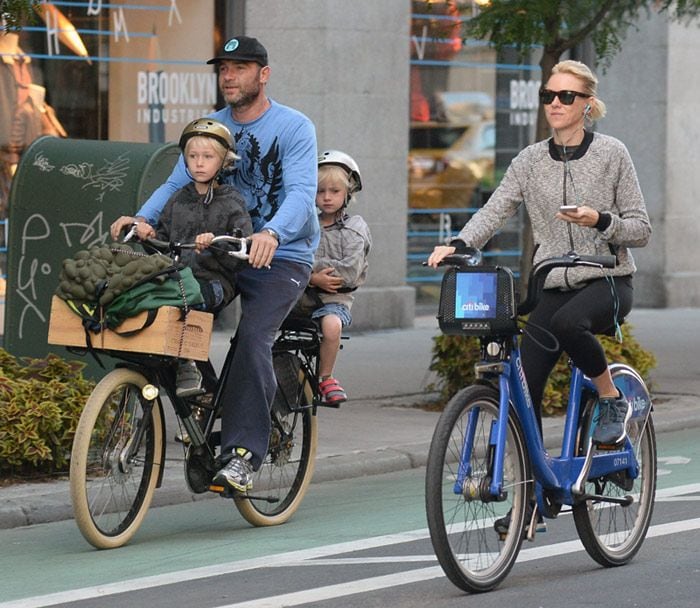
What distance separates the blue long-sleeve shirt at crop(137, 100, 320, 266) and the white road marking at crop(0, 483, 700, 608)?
1.22 metres

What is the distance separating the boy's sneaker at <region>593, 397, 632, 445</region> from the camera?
254 inches

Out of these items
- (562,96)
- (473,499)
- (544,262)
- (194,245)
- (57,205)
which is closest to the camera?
(473,499)

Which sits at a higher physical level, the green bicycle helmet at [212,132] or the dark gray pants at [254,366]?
the green bicycle helmet at [212,132]

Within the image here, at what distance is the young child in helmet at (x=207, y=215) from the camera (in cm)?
695

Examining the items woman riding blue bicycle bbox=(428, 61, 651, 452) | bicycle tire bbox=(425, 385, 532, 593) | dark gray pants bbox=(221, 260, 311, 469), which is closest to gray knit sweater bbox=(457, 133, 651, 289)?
woman riding blue bicycle bbox=(428, 61, 651, 452)

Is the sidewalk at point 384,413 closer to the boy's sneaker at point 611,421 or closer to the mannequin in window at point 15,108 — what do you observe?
the boy's sneaker at point 611,421

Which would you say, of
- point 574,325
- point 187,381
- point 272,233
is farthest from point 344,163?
point 574,325

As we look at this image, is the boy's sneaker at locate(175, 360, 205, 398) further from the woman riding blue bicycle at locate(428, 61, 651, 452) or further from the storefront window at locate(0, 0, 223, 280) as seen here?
the storefront window at locate(0, 0, 223, 280)

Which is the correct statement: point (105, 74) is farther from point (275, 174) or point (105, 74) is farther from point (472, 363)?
point (275, 174)

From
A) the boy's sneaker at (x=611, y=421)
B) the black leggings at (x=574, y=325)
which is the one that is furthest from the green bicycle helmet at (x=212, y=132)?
the boy's sneaker at (x=611, y=421)

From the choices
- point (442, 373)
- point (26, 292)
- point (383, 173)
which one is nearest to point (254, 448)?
point (26, 292)

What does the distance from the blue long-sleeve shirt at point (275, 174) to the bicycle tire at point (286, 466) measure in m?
0.71

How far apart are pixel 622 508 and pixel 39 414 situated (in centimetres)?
291

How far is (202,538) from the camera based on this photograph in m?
7.17
